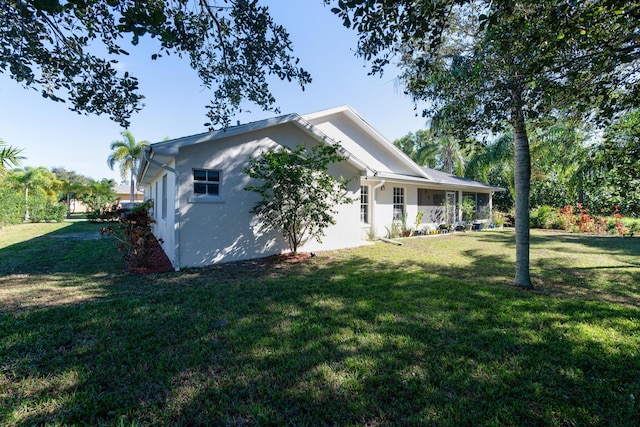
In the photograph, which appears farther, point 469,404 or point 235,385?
point 235,385

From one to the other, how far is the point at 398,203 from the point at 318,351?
485 inches

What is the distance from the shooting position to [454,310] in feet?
14.9

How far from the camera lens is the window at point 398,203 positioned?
568 inches

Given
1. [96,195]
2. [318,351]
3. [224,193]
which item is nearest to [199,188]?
[224,193]

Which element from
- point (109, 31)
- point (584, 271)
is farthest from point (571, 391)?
point (109, 31)

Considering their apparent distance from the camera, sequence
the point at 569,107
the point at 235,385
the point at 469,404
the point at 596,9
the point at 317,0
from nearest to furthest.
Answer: the point at 469,404 < the point at 235,385 < the point at 596,9 < the point at 317,0 < the point at 569,107

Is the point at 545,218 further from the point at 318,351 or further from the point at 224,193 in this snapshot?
the point at 318,351

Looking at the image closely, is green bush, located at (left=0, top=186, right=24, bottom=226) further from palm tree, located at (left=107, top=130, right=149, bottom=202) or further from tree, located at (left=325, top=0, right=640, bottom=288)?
tree, located at (left=325, top=0, right=640, bottom=288)

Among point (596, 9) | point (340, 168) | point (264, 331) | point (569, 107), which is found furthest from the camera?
point (340, 168)

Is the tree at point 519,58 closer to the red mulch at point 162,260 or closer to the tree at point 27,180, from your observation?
the red mulch at point 162,260

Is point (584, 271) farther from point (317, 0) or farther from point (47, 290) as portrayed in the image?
point (47, 290)

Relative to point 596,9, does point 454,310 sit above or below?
below

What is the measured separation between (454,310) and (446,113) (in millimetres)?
3726

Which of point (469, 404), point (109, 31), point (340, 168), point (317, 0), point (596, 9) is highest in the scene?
point (317, 0)
